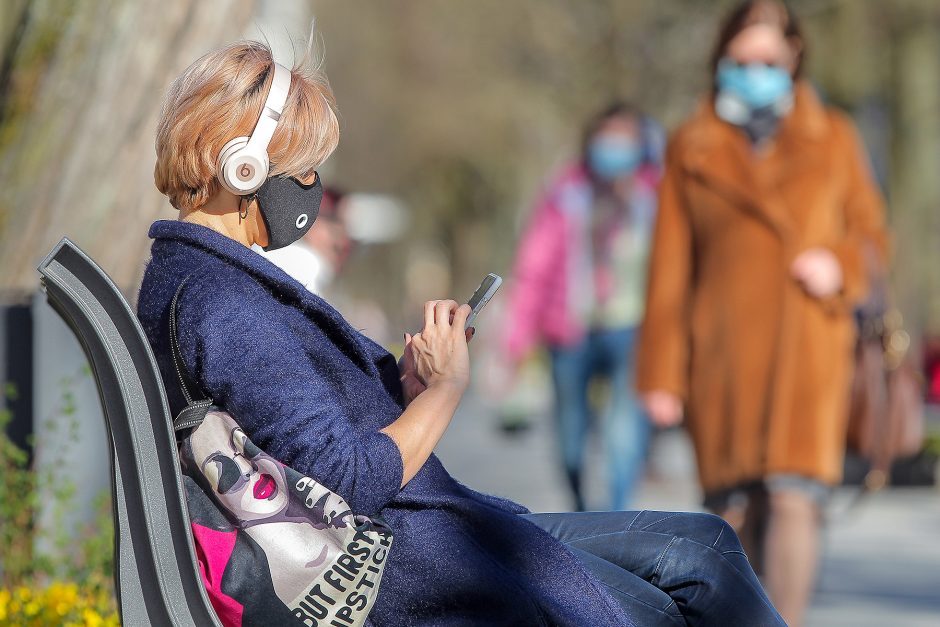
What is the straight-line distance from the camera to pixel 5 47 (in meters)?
5.85

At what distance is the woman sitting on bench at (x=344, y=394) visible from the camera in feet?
8.59

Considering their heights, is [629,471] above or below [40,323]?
below

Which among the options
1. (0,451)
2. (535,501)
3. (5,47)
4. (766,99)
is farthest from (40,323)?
(535,501)

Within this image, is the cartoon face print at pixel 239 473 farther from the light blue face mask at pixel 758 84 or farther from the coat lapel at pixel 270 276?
the light blue face mask at pixel 758 84

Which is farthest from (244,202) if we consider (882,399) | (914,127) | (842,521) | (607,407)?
(914,127)

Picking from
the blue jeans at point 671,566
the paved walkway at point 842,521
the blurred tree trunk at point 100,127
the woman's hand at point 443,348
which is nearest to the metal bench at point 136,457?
the woman's hand at point 443,348

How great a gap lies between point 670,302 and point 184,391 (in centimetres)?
332

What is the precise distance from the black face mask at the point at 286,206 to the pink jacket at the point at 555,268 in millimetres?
5272

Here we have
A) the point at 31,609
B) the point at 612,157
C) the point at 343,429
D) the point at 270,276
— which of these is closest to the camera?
the point at 343,429

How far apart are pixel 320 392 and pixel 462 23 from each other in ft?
92.2

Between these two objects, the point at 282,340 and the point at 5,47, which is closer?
the point at 282,340

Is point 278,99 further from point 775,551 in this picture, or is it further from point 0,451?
point 775,551

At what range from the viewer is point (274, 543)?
2555mm

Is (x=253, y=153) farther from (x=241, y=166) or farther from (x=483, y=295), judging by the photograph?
(x=483, y=295)
